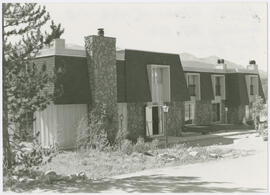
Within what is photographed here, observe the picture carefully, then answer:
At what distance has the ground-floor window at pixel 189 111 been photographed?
31.1 meters

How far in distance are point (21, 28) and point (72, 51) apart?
894 centimetres

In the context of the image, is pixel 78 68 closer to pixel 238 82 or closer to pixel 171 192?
pixel 171 192

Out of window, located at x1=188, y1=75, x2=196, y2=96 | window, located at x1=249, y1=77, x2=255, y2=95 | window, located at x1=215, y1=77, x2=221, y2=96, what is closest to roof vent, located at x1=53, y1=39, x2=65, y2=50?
window, located at x1=188, y1=75, x2=196, y2=96

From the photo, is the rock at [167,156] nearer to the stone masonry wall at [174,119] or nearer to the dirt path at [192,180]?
the dirt path at [192,180]

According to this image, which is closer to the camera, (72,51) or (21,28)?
(21,28)

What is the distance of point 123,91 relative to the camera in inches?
939

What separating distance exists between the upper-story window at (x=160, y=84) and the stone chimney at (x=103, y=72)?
14.1ft

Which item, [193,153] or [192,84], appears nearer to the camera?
[193,153]

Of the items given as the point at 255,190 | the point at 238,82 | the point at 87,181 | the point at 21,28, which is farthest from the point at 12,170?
the point at 238,82

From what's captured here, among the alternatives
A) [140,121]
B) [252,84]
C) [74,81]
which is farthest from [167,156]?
[252,84]

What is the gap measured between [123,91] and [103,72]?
2331 mm

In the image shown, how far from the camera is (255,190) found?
10.8 metres

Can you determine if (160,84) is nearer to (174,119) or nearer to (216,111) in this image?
(174,119)

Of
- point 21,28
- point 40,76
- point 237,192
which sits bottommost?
point 237,192
